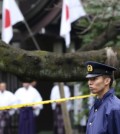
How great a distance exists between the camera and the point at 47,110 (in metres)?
19.9

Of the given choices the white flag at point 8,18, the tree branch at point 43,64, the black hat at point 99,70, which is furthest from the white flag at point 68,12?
the black hat at point 99,70

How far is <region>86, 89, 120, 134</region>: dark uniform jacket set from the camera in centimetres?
541

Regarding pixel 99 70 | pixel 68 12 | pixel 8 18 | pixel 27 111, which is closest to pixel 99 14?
pixel 68 12

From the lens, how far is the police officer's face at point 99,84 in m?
5.51

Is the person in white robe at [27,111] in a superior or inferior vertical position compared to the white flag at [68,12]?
inferior

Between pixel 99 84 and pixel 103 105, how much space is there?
194mm

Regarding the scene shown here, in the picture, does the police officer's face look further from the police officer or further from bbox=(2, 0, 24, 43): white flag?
bbox=(2, 0, 24, 43): white flag

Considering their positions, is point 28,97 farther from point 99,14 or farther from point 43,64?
point 43,64

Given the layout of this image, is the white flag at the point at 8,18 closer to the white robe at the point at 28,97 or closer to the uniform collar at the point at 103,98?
the white robe at the point at 28,97

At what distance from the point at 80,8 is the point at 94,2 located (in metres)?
1.53

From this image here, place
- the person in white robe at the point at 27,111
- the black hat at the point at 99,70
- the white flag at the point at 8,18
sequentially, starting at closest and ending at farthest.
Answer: the black hat at the point at 99,70 < the white flag at the point at 8,18 < the person in white robe at the point at 27,111

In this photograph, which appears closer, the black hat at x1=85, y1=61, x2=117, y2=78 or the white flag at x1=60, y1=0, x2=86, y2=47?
the black hat at x1=85, y1=61, x2=117, y2=78

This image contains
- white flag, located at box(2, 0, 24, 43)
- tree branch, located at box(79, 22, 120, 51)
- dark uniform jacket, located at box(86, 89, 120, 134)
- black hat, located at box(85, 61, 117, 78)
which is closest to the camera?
dark uniform jacket, located at box(86, 89, 120, 134)

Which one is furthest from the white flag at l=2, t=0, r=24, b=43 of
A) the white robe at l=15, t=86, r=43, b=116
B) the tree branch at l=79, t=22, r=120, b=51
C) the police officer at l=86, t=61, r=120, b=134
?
the police officer at l=86, t=61, r=120, b=134
